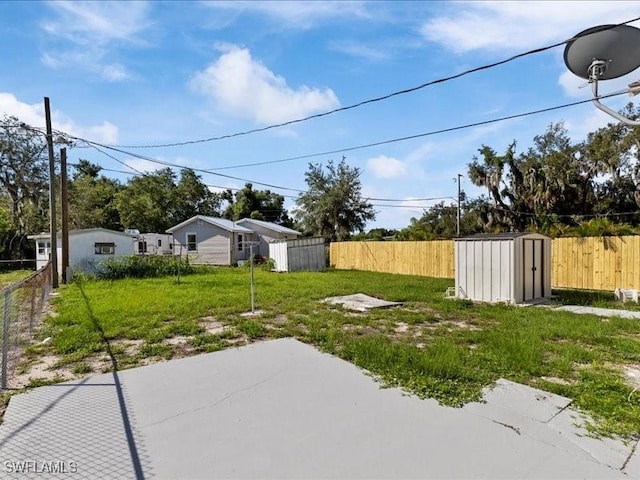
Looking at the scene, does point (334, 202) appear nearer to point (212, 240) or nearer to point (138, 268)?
point (212, 240)

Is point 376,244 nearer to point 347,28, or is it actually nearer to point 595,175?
point 595,175

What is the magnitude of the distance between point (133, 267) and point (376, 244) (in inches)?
427

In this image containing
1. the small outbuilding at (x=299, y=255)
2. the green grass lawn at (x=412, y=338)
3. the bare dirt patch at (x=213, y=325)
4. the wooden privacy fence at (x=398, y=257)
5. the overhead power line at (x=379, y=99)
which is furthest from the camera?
the small outbuilding at (x=299, y=255)

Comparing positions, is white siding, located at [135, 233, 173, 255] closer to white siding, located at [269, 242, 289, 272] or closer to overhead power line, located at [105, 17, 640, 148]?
white siding, located at [269, 242, 289, 272]

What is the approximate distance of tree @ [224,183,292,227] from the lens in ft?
131

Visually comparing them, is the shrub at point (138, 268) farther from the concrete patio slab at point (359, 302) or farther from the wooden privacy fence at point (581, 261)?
the wooden privacy fence at point (581, 261)

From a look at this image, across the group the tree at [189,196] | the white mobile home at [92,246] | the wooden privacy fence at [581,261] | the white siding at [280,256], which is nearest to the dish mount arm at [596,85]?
the wooden privacy fence at [581,261]

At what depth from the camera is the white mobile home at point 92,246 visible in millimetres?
16344

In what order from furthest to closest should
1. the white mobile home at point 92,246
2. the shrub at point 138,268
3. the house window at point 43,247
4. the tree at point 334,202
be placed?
the tree at point 334,202 < the house window at point 43,247 < the white mobile home at point 92,246 < the shrub at point 138,268

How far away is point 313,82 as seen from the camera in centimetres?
887

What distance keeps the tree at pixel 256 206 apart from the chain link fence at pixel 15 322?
104ft

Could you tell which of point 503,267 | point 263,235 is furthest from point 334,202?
point 503,267

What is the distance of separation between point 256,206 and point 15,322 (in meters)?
36.5

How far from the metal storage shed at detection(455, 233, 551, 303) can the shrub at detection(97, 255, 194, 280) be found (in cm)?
992
